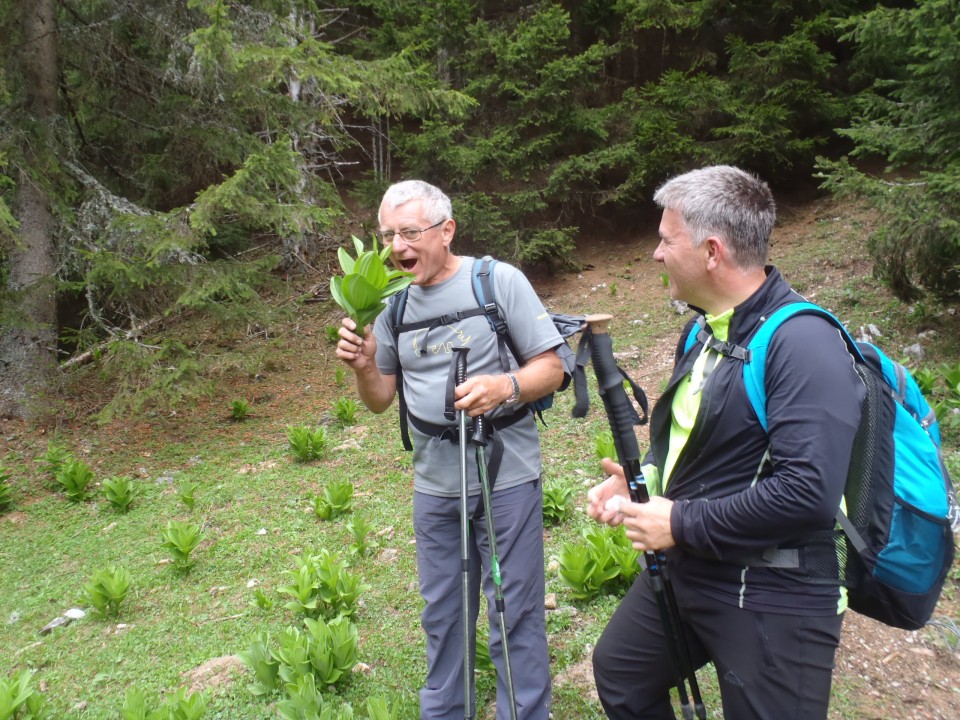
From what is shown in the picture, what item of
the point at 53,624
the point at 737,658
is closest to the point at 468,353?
the point at 737,658

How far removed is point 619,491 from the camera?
2.19 metres

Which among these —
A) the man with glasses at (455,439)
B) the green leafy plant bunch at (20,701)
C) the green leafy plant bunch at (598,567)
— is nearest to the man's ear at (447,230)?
the man with glasses at (455,439)

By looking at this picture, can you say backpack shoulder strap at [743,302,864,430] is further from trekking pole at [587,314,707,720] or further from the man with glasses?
the man with glasses

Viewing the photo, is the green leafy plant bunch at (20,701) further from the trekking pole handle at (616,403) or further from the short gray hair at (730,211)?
the short gray hair at (730,211)

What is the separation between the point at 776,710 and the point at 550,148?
10194 millimetres

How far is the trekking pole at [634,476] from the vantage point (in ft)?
6.44

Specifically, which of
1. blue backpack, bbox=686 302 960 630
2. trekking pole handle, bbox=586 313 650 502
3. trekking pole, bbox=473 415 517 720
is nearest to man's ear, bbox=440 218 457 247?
trekking pole, bbox=473 415 517 720

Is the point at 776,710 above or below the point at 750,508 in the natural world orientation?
below

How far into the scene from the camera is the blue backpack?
1708 mm

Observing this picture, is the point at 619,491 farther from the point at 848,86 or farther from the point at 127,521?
the point at 848,86

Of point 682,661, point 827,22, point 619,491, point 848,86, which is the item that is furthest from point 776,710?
point 848,86

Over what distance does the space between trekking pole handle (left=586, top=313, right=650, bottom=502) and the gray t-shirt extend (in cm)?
64

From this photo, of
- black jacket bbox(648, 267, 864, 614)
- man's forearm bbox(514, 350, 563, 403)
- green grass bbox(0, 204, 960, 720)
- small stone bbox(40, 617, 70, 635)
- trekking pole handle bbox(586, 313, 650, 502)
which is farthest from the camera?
small stone bbox(40, 617, 70, 635)

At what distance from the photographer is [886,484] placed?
1726 millimetres
